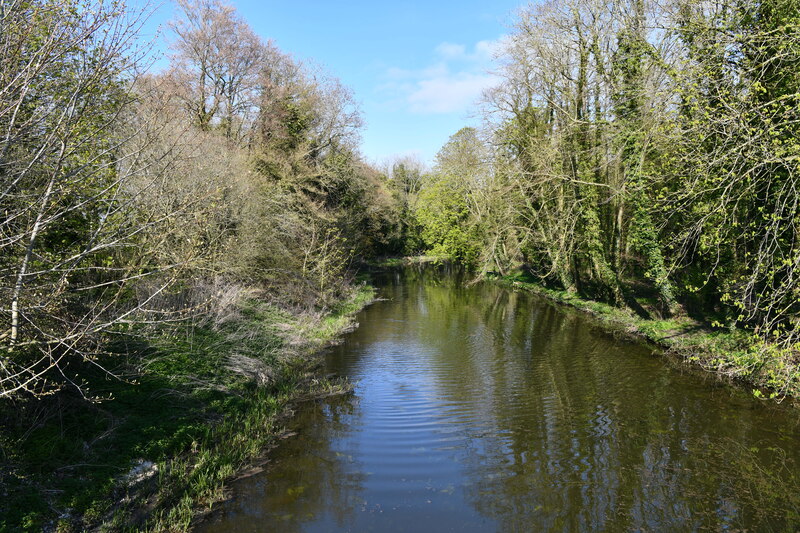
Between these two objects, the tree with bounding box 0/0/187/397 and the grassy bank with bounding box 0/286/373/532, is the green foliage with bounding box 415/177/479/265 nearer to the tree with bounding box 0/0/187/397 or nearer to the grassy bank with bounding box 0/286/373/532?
the grassy bank with bounding box 0/286/373/532

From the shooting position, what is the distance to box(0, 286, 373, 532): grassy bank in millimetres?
5516

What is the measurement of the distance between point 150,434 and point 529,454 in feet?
19.6

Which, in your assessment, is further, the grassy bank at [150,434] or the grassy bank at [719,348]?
the grassy bank at [719,348]

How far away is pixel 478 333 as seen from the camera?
17.0m

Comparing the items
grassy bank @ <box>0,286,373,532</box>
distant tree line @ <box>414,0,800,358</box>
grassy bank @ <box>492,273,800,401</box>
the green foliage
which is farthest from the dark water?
the green foliage

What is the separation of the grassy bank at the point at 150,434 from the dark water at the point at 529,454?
0.67m

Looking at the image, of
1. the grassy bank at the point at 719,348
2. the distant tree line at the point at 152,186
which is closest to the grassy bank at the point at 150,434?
the distant tree line at the point at 152,186

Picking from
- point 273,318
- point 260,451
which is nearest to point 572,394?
point 260,451

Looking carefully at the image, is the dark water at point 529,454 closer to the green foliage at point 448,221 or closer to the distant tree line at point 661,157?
the distant tree line at point 661,157

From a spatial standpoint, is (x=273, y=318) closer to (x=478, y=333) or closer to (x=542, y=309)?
(x=478, y=333)

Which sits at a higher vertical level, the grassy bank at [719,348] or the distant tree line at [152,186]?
the distant tree line at [152,186]

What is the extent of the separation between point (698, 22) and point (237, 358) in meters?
12.5

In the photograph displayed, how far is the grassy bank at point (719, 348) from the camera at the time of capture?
812cm

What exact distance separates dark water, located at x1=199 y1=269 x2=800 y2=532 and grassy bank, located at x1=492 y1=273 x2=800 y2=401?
555 millimetres
